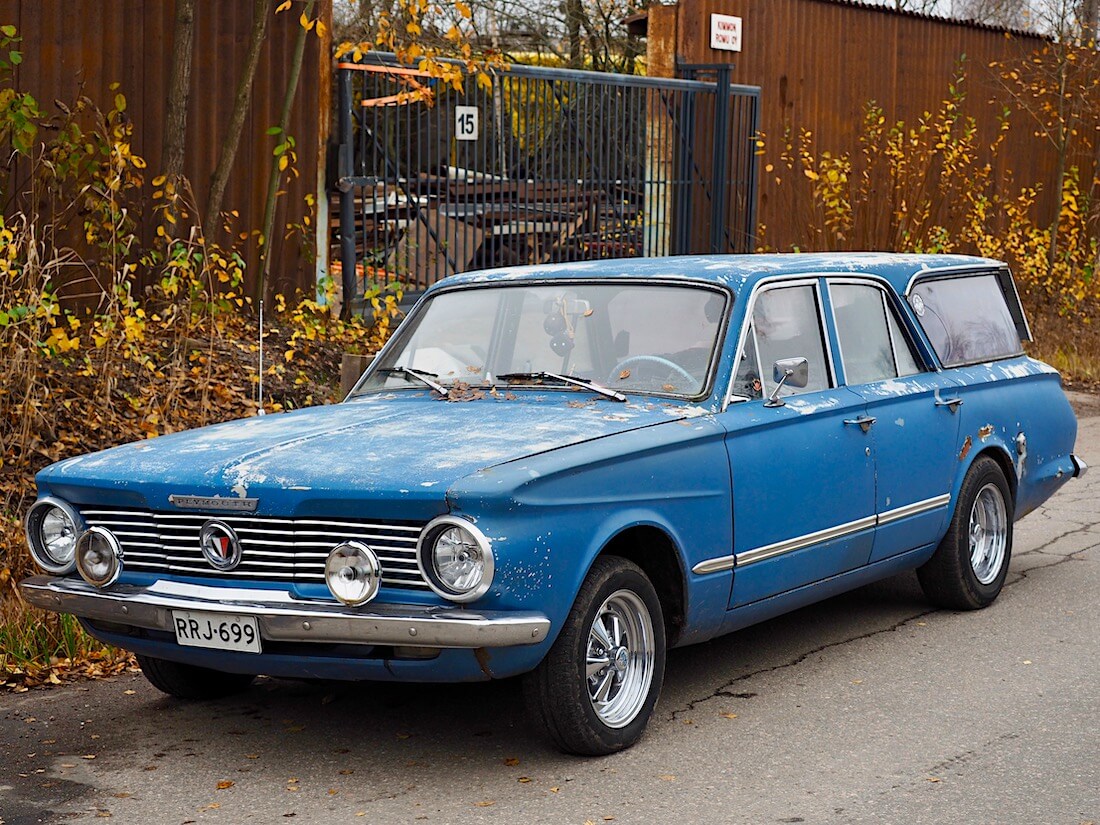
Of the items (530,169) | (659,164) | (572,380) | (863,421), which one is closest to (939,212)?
(659,164)

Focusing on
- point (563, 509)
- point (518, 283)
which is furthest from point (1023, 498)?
point (563, 509)

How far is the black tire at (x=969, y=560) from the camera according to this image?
271 inches

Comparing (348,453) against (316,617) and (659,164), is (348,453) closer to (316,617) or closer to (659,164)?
(316,617)

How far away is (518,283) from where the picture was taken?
630 centimetres

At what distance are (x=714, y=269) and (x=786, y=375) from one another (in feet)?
1.95

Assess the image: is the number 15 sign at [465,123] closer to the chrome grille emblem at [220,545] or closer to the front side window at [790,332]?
the front side window at [790,332]

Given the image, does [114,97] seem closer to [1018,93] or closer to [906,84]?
[906,84]

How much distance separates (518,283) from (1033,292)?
12949 mm

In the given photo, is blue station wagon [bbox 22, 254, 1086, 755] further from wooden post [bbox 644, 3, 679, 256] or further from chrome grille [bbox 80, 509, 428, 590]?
wooden post [bbox 644, 3, 679, 256]

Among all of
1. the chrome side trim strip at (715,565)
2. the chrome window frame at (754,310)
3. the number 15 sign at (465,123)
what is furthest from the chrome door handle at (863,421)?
the number 15 sign at (465,123)

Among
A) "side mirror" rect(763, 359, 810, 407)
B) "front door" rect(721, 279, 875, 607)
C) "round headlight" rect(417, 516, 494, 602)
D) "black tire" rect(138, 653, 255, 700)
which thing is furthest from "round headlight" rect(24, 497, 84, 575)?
"side mirror" rect(763, 359, 810, 407)

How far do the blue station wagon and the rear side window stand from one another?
30 millimetres

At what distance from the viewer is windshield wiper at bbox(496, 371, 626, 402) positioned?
5645 mm

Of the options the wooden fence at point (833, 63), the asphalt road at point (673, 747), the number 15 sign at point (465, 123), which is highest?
the wooden fence at point (833, 63)
